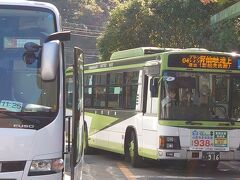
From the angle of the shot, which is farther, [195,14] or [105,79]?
[195,14]

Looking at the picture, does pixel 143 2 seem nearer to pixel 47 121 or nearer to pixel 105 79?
pixel 105 79

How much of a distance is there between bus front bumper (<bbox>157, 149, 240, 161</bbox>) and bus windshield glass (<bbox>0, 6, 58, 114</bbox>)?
6203 millimetres

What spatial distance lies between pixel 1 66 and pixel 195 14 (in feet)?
70.4

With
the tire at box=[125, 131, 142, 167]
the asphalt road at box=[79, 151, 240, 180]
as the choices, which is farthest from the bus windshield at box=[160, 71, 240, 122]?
the tire at box=[125, 131, 142, 167]

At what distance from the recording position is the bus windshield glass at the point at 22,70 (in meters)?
6.75

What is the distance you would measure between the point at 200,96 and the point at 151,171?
2.18 m

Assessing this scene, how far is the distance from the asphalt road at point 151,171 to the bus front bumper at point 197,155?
1.46ft

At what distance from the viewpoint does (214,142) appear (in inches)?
510

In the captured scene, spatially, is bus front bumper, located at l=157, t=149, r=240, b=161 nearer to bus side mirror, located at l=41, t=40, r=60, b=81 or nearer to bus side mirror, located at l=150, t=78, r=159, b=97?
bus side mirror, located at l=150, t=78, r=159, b=97

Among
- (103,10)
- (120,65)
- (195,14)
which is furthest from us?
(103,10)

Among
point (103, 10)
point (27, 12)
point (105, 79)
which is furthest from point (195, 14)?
point (103, 10)

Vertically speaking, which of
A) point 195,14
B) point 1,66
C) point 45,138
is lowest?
point 45,138

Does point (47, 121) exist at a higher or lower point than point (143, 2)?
lower

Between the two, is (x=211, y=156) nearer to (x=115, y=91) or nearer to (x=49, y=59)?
(x=115, y=91)
